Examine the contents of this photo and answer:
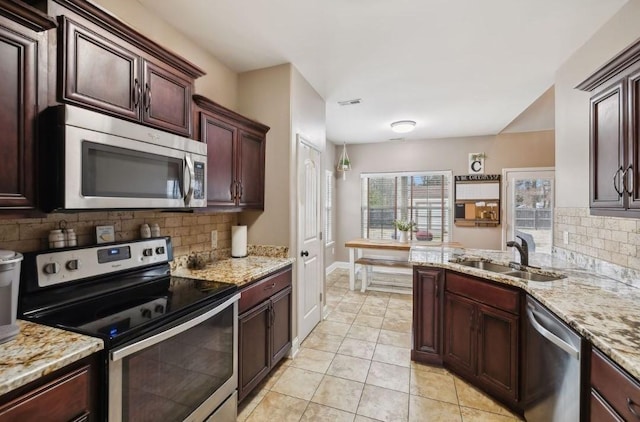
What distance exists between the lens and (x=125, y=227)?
1.86 meters

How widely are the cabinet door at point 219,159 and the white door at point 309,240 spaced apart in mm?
715

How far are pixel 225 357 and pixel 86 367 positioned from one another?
82 cm

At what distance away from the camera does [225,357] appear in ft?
5.79

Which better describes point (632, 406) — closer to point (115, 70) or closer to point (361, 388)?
point (361, 388)

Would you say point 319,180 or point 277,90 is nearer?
point 277,90

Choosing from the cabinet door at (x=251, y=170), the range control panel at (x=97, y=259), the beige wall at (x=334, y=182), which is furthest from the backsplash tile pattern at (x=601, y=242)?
the beige wall at (x=334, y=182)

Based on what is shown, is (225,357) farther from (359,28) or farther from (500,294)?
(359,28)

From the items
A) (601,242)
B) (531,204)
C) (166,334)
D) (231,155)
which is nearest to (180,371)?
(166,334)

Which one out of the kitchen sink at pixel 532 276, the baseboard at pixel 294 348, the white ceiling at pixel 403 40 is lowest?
the baseboard at pixel 294 348

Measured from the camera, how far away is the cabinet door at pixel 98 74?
4.21 feet

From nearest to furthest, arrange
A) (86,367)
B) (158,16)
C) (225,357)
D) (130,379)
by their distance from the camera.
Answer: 1. (86,367)
2. (130,379)
3. (225,357)
4. (158,16)

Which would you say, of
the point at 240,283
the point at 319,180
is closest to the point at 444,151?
the point at 319,180

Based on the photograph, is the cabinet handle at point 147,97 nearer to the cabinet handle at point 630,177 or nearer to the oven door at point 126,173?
the oven door at point 126,173

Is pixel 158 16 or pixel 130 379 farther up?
pixel 158 16
